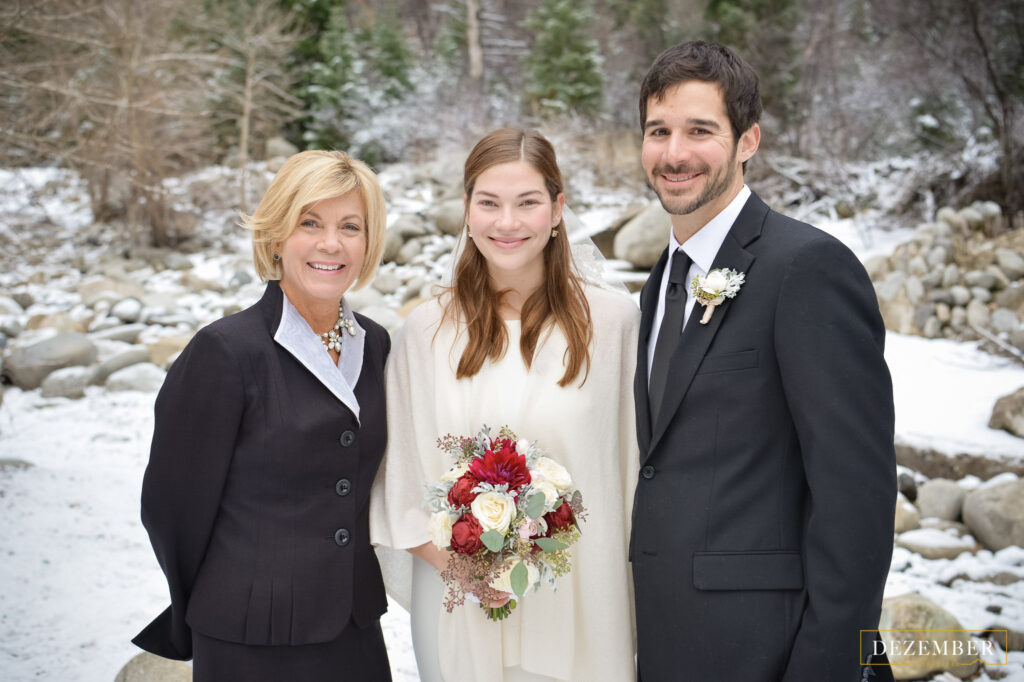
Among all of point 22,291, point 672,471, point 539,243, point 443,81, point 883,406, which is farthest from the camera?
point 443,81

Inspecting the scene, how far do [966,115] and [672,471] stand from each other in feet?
59.8

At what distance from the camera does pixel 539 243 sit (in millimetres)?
2967

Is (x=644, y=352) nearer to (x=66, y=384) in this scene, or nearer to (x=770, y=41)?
(x=66, y=384)

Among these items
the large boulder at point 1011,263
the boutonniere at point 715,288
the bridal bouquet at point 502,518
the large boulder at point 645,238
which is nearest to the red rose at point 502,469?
the bridal bouquet at point 502,518

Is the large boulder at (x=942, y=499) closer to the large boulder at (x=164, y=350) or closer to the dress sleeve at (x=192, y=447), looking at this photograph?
the dress sleeve at (x=192, y=447)

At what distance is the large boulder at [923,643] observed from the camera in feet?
14.8

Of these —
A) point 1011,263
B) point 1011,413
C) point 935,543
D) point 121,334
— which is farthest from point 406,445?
point 121,334

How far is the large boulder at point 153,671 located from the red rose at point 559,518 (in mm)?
2679

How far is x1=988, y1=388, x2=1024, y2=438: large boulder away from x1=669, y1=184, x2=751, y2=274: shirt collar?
20.6 ft

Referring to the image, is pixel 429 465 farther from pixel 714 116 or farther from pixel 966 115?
pixel 966 115

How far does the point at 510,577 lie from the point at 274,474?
896 mm

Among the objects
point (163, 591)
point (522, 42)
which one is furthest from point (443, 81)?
point (163, 591)

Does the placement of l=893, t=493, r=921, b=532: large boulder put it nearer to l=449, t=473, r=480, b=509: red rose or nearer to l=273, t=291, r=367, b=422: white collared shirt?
l=449, t=473, r=480, b=509: red rose

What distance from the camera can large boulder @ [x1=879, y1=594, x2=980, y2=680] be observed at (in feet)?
14.8
